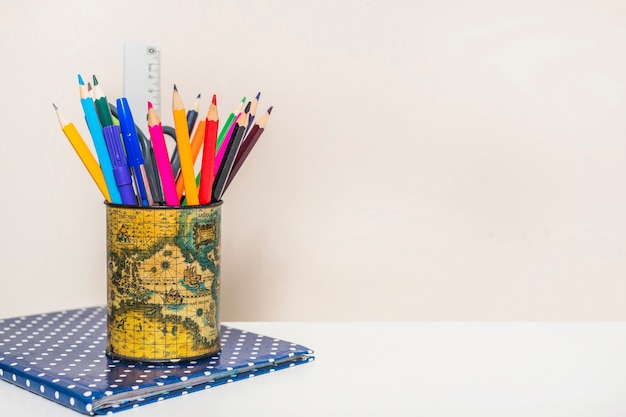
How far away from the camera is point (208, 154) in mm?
714

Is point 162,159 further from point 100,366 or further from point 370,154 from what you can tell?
point 370,154

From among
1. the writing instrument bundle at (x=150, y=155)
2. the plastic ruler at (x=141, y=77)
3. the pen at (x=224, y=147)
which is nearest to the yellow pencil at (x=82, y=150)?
the writing instrument bundle at (x=150, y=155)

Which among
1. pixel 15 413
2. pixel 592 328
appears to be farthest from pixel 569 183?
pixel 15 413

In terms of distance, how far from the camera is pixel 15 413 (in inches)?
24.1

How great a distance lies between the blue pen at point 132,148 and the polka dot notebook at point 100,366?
0.15 m

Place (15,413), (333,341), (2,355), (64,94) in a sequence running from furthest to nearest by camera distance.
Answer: (64,94)
(333,341)
(2,355)
(15,413)

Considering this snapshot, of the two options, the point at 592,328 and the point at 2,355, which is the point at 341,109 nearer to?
the point at 592,328

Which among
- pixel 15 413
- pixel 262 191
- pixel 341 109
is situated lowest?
pixel 15 413

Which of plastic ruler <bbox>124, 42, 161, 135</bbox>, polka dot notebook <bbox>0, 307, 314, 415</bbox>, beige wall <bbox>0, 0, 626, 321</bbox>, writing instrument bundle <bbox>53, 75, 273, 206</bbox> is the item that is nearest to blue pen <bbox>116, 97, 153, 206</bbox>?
writing instrument bundle <bbox>53, 75, 273, 206</bbox>

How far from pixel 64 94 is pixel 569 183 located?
728 mm

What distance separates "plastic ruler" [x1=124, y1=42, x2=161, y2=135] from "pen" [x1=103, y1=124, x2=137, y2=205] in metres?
0.29

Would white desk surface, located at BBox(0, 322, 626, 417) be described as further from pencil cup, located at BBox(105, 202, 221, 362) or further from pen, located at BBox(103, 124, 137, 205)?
pen, located at BBox(103, 124, 137, 205)

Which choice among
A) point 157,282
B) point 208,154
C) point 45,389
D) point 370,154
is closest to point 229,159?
point 208,154

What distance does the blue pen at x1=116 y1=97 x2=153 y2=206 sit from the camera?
27.9 inches
